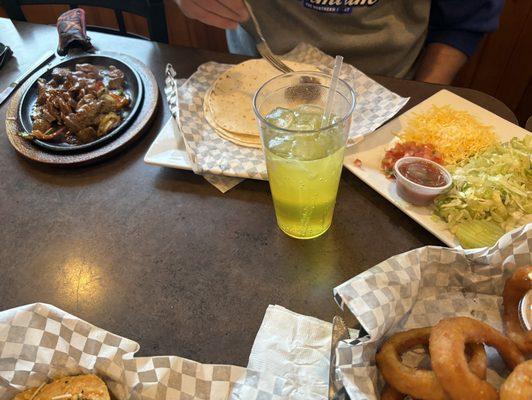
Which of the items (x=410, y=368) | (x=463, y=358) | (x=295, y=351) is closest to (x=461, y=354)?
(x=463, y=358)

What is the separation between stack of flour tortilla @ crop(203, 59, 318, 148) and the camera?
5.27 feet

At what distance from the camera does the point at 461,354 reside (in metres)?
0.89

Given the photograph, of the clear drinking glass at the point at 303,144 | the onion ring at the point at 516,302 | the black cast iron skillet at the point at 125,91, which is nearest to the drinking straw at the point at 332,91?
the clear drinking glass at the point at 303,144

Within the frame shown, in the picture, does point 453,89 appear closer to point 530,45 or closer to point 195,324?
point 195,324

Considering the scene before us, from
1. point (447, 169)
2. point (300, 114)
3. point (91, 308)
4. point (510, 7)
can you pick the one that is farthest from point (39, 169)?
point (510, 7)

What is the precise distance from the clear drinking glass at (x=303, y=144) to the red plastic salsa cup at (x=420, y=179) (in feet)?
0.83

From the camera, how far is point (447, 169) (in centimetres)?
149

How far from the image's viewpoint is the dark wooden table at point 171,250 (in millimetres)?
1132

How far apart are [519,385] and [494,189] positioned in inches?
27.1

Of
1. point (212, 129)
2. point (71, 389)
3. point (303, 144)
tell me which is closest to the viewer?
point (71, 389)

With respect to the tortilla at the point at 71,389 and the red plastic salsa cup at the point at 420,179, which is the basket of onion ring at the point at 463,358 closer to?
the red plastic salsa cup at the point at 420,179

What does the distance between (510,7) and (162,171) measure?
2.63 m

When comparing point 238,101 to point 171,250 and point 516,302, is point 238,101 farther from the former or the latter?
point 516,302

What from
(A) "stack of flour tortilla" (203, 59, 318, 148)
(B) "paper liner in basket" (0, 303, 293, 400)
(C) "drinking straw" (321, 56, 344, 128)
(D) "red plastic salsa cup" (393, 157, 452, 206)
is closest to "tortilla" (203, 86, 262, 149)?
(A) "stack of flour tortilla" (203, 59, 318, 148)
